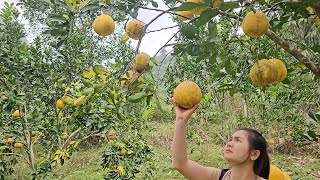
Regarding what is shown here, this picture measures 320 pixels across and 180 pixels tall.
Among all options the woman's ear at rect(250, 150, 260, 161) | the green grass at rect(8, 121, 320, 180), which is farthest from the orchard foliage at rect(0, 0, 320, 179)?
the green grass at rect(8, 121, 320, 180)

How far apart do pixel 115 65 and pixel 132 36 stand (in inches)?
4.2

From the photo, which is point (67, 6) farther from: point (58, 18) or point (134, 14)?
point (134, 14)

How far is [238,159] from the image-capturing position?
4.10 ft

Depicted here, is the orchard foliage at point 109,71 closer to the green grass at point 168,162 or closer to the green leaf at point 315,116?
the green leaf at point 315,116

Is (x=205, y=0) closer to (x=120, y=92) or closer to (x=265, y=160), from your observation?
(x=120, y=92)

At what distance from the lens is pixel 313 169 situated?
16.1 ft

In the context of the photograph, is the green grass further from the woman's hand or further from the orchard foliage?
the woman's hand

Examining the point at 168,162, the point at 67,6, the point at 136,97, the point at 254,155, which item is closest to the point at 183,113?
the point at 136,97

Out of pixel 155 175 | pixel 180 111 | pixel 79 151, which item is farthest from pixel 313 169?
pixel 180 111

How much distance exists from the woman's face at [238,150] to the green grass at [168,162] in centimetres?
303

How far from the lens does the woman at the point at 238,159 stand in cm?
125

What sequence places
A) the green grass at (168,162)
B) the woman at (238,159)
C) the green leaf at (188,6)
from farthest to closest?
the green grass at (168,162) → the woman at (238,159) → the green leaf at (188,6)

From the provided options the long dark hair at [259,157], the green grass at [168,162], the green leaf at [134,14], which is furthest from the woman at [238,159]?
the green grass at [168,162]

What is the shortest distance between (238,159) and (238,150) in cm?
3
